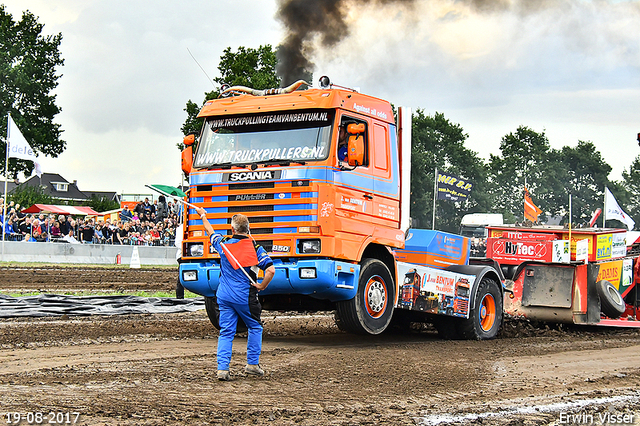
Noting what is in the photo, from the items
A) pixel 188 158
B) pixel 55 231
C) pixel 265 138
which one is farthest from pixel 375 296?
pixel 55 231

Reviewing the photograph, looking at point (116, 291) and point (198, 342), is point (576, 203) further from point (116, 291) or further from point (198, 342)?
point (198, 342)

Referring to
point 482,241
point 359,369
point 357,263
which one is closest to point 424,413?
point 359,369

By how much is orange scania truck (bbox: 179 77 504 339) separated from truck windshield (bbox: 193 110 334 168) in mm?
15

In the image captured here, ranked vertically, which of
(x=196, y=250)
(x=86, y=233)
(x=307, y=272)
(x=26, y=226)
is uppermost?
(x=26, y=226)

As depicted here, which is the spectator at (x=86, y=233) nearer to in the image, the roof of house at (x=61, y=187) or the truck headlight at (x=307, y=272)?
the truck headlight at (x=307, y=272)

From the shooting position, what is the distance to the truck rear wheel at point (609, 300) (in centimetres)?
1308

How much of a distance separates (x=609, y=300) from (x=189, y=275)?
23.9 ft

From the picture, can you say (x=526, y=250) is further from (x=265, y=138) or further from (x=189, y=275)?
(x=189, y=275)

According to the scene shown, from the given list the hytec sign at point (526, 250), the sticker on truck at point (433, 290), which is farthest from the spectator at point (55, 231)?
the sticker on truck at point (433, 290)

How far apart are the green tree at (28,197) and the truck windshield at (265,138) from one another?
1592 inches

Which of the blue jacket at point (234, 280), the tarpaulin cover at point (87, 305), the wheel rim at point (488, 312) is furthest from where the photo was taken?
the tarpaulin cover at point (87, 305)

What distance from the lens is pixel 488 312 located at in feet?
40.5

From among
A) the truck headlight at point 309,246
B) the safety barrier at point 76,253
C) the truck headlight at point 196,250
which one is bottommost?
the safety barrier at point 76,253

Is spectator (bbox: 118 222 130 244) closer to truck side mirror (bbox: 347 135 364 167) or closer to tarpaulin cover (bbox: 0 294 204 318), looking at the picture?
tarpaulin cover (bbox: 0 294 204 318)
